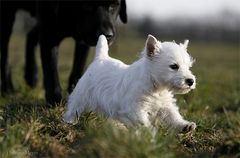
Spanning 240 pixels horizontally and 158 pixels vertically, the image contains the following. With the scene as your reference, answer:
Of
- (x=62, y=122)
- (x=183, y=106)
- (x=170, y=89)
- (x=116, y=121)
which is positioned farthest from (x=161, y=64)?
(x=183, y=106)

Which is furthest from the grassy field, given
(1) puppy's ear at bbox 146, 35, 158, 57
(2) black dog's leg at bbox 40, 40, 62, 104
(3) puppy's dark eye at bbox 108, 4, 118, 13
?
(3) puppy's dark eye at bbox 108, 4, 118, 13

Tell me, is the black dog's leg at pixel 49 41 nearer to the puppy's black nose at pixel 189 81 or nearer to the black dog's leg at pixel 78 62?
the black dog's leg at pixel 78 62

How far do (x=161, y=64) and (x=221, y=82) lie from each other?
29.9 ft

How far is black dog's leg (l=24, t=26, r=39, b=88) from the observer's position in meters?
10.3

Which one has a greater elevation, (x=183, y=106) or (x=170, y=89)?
(x=170, y=89)

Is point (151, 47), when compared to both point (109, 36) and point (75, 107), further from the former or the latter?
point (109, 36)

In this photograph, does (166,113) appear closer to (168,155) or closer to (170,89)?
(170,89)

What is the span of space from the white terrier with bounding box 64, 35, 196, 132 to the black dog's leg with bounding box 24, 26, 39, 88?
4475 millimetres

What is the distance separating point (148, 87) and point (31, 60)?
17.5ft

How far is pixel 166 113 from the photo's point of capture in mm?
5547

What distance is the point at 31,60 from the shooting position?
1041 cm

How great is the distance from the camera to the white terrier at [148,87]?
521cm

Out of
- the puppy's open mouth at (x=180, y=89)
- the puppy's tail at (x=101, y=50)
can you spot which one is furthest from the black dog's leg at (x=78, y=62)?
the puppy's open mouth at (x=180, y=89)

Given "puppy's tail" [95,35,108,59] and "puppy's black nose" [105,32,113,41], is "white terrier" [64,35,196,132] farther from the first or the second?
"puppy's black nose" [105,32,113,41]
